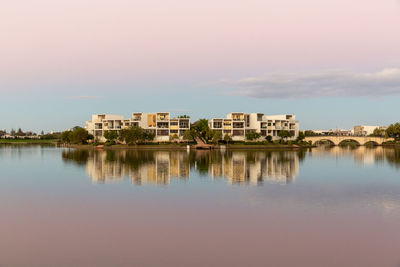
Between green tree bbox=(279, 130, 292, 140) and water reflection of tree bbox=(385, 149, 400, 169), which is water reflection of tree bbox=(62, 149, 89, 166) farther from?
green tree bbox=(279, 130, 292, 140)

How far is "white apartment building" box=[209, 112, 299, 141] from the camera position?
121 metres

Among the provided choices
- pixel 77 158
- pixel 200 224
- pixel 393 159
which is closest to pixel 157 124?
pixel 77 158

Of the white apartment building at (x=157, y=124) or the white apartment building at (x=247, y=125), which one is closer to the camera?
the white apartment building at (x=157, y=124)

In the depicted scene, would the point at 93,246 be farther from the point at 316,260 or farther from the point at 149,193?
the point at 149,193

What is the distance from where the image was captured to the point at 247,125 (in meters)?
Result: 125

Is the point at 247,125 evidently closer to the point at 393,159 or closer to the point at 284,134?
the point at 284,134

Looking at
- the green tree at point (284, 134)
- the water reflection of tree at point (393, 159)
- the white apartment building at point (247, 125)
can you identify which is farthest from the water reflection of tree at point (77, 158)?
the green tree at point (284, 134)

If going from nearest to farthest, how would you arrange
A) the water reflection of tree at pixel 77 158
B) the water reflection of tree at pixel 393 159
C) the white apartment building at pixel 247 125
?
the water reflection of tree at pixel 393 159
the water reflection of tree at pixel 77 158
the white apartment building at pixel 247 125

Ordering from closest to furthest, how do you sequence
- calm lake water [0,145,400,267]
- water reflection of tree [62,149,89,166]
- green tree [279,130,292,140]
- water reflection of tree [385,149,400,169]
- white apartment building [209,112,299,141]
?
calm lake water [0,145,400,267]
water reflection of tree [385,149,400,169]
water reflection of tree [62,149,89,166]
green tree [279,130,292,140]
white apartment building [209,112,299,141]

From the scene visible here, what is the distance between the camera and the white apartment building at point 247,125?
397 ft

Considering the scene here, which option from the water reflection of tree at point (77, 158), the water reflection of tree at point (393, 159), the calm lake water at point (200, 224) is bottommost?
the water reflection of tree at point (393, 159)

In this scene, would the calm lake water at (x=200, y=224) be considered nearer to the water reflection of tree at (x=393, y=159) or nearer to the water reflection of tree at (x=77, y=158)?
the water reflection of tree at (x=77, y=158)

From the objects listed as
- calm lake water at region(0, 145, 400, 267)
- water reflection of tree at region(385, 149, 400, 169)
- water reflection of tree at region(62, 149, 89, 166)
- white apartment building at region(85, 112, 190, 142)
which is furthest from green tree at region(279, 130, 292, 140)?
calm lake water at region(0, 145, 400, 267)

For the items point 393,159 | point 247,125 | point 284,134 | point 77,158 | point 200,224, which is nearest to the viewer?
point 200,224
